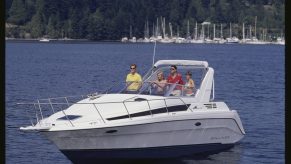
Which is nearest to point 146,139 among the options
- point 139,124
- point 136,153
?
point 136,153

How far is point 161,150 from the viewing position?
1952 centimetres

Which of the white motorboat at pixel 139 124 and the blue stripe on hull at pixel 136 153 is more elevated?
the white motorboat at pixel 139 124

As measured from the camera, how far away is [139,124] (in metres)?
18.5

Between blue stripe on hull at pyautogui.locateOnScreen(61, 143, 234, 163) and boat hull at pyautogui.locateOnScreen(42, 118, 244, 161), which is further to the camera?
blue stripe on hull at pyautogui.locateOnScreen(61, 143, 234, 163)

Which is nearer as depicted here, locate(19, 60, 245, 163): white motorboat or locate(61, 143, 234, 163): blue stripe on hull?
locate(19, 60, 245, 163): white motorboat

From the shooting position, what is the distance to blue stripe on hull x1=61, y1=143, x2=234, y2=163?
18438mm

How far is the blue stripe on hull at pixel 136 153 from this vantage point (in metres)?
18.4

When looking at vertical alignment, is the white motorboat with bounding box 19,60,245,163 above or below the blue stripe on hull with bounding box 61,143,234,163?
above

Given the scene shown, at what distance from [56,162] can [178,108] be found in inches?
133

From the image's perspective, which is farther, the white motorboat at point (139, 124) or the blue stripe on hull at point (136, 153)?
the blue stripe on hull at point (136, 153)

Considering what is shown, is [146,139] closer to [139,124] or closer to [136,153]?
[136,153]

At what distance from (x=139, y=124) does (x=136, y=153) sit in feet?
2.90
